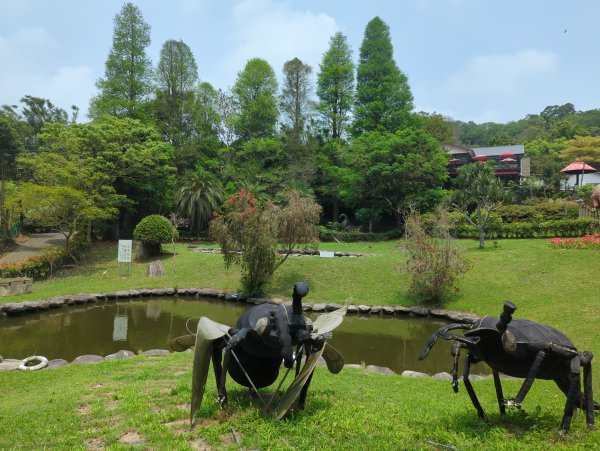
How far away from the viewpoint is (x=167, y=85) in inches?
1494

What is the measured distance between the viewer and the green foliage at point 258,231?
1574 cm

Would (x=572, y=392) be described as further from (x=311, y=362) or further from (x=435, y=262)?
(x=435, y=262)

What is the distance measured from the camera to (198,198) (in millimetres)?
29484

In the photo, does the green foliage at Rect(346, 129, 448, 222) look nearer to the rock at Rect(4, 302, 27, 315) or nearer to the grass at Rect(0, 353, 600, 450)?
the rock at Rect(4, 302, 27, 315)

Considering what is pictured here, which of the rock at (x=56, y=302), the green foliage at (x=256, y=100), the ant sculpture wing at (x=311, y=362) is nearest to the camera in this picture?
the ant sculpture wing at (x=311, y=362)

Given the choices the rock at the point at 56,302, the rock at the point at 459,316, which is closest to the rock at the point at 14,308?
the rock at the point at 56,302

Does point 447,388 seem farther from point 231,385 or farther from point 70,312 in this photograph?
point 70,312

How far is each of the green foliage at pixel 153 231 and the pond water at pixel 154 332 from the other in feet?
20.9

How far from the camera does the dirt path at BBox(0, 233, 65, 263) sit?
947 inches

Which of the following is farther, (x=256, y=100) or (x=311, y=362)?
(x=256, y=100)

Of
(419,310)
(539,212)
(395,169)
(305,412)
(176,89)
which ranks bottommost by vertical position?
(419,310)

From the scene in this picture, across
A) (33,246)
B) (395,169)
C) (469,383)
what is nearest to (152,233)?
(33,246)

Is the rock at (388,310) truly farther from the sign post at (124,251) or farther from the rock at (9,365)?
the sign post at (124,251)

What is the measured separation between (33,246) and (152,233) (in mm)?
11142
